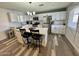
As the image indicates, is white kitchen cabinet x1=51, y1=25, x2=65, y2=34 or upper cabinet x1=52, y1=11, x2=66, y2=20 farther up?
upper cabinet x1=52, y1=11, x2=66, y2=20

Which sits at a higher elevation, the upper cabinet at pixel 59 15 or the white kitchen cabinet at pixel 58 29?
the upper cabinet at pixel 59 15

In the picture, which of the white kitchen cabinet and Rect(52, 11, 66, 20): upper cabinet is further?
the white kitchen cabinet

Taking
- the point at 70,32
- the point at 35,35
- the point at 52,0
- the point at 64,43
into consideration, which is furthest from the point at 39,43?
the point at 52,0

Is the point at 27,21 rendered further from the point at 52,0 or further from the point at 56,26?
the point at 52,0

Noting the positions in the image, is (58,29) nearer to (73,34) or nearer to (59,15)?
(59,15)

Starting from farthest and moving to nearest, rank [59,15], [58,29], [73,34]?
[73,34] < [58,29] < [59,15]

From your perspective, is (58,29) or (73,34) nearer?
(58,29)

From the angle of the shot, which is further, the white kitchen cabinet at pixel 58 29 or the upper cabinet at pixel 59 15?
the white kitchen cabinet at pixel 58 29

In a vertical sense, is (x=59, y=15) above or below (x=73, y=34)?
above

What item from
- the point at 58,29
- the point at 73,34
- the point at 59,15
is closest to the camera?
the point at 59,15

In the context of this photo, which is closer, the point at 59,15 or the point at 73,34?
the point at 59,15

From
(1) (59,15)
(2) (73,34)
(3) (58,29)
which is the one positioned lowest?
(2) (73,34)

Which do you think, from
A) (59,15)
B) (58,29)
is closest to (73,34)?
(58,29)

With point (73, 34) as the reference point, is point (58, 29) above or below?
above
